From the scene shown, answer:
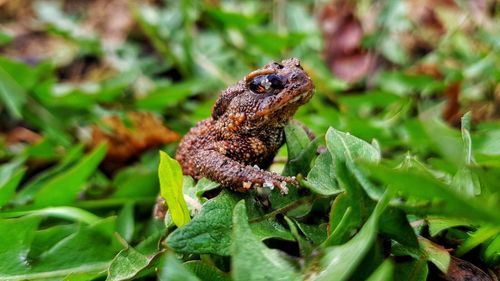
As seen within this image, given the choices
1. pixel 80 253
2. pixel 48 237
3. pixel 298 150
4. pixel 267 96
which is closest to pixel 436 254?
pixel 298 150

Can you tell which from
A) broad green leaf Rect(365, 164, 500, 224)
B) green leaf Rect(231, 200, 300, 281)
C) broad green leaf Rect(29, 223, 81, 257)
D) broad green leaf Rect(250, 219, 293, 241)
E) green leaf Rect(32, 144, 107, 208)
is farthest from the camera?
green leaf Rect(32, 144, 107, 208)

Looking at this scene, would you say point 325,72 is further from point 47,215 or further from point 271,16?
point 47,215

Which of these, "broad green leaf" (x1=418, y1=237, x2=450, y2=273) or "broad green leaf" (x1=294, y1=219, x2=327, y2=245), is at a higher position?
"broad green leaf" (x1=294, y1=219, x2=327, y2=245)

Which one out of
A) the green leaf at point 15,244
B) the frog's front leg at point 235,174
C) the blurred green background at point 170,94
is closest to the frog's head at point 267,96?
the frog's front leg at point 235,174

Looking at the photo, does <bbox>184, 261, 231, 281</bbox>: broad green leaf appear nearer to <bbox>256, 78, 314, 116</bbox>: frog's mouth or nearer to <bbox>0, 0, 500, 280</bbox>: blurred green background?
<bbox>0, 0, 500, 280</bbox>: blurred green background

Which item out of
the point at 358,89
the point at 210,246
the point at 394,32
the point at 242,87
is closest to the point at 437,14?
the point at 394,32

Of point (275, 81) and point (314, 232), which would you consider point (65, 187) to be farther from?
point (314, 232)

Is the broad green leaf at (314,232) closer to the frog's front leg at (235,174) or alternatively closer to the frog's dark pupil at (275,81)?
the frog's front leg at (235,174)

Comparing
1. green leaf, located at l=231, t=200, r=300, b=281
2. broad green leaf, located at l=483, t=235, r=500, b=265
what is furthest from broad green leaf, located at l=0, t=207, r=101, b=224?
broad green leaf, located at l=483, t=235, r=500, b=265

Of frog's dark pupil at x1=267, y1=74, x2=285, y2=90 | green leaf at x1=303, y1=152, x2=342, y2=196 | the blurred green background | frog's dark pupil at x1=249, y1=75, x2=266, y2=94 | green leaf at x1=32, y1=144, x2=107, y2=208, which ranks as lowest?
green leaf at x1=303, y1=152, x2=342, y2=196
